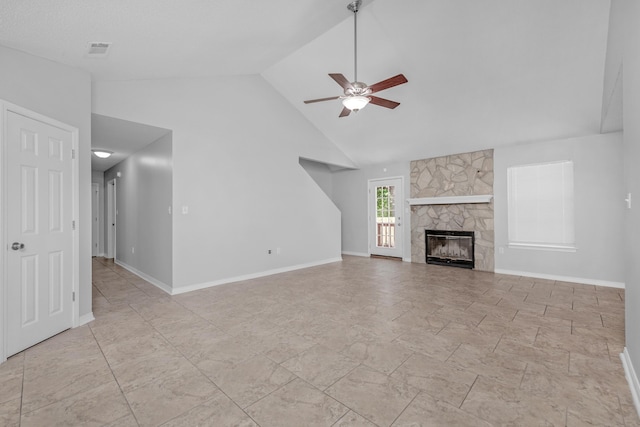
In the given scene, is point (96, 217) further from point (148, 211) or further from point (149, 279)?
point (149, 279)

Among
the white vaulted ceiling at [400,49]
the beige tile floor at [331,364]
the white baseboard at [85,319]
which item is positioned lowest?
the beige tile floor at [331,364]

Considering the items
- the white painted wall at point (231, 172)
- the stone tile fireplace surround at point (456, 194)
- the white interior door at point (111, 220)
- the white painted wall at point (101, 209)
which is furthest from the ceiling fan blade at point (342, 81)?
the white painted wall at point (101, 209)

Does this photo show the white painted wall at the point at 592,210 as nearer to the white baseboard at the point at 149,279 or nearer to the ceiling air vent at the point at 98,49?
the white baseboard at the point at 149,279

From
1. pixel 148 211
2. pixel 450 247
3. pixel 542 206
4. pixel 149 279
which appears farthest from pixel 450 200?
pixel 149 279

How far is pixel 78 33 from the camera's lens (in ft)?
7.76

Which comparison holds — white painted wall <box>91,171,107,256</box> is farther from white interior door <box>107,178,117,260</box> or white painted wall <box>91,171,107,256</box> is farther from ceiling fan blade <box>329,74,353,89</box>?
ceiling fan blade <box>329,74,353,89</box>

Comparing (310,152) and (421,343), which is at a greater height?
(310,152)

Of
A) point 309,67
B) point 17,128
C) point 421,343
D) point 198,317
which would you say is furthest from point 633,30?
point 17,128

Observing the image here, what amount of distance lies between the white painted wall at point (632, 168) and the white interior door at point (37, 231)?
14.4 feet

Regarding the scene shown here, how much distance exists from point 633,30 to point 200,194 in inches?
184

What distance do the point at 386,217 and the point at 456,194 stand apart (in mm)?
1831

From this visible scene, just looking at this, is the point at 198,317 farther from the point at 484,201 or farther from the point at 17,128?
the point at 484,201

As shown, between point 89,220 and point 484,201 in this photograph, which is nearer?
point 89,220

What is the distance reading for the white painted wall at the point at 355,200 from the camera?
24.3 ft
